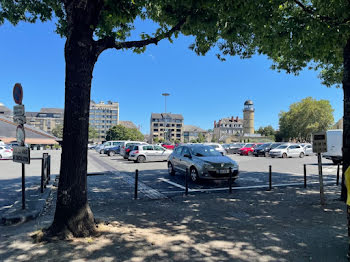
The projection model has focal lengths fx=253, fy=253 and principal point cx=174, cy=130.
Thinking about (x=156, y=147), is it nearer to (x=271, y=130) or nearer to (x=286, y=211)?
(x=286, y=211)

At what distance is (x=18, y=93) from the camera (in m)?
5.97

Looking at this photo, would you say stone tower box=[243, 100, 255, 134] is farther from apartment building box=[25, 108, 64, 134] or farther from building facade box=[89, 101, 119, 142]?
apartment building box=[25, 108, 64, 134]

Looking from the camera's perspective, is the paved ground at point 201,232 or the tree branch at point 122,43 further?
the tree branch at point 122,43

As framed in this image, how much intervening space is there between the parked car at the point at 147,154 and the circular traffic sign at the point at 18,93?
1408cm

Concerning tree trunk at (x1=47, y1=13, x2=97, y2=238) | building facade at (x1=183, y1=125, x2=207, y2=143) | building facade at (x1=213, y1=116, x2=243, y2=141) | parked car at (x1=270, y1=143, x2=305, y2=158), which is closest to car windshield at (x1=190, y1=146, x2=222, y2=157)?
tree trunk at (x1=47, y1=13, x2=97, y2=238)

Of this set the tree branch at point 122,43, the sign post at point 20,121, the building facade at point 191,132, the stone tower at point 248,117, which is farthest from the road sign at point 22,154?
the building facade at point 191,132

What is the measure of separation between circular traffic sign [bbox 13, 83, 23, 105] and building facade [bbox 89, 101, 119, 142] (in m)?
166

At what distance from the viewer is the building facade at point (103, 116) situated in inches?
6565

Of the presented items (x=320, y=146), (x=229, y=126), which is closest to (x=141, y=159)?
(x=320, y=146)

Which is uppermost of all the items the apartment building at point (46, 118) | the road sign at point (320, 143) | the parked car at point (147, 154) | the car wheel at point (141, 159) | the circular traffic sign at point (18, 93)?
the apartment building at point (46, 118)

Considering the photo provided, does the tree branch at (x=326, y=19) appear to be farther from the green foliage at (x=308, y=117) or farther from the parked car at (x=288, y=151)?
the green foliage at (x=308, y=117)

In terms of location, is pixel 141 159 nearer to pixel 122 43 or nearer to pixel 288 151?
pixel 122 43

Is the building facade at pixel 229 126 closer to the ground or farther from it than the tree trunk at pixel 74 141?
farther from it

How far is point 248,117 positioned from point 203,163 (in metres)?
116
